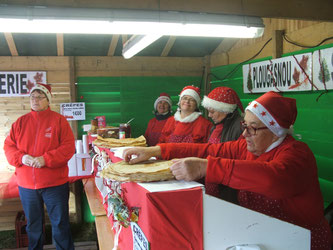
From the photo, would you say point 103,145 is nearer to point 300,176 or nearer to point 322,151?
point 300,176

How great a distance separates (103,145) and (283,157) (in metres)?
1.42

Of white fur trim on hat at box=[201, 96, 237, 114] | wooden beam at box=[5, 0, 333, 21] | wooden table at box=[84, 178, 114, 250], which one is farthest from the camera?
white fur trim on hat at box=[201, 96, 237, 114]

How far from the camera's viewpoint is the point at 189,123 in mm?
3938

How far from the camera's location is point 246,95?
5082 millimetres

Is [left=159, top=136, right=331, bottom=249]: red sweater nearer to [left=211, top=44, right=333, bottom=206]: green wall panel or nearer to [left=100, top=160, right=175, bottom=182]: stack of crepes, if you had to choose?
[left=100, top=160, right=175, bottom=182]: stack of crepes

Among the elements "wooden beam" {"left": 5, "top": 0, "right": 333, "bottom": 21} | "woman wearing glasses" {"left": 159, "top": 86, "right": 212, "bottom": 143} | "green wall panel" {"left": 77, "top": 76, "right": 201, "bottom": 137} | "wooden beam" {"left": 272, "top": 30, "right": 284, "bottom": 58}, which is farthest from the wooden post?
"wooden beam" {"left": 5, "top": 0, "right": 333, "bottom": 21}

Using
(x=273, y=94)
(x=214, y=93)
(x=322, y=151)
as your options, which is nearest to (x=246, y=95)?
(x=322, y=151)

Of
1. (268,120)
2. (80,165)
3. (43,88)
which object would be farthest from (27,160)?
(268,120)

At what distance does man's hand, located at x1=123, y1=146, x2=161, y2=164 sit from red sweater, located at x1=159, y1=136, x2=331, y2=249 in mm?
80

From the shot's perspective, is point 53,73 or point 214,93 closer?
point 214,93

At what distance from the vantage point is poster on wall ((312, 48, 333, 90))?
3.44 metres

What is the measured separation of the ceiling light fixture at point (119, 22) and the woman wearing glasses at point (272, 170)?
3.73 ft

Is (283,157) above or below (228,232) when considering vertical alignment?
above

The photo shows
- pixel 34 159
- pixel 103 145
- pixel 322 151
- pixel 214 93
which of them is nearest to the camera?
pixel 103 145
